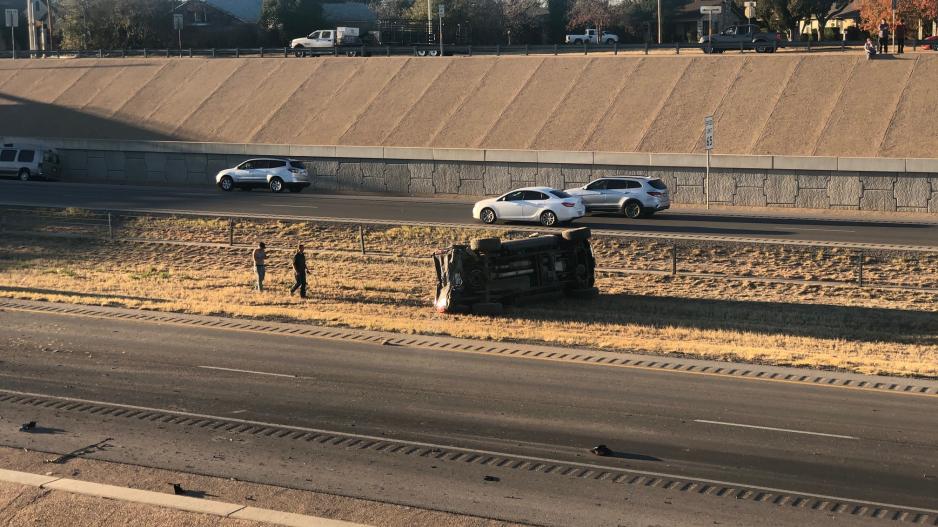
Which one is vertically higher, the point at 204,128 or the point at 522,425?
the point at 204,128

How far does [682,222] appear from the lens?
37219 millimetres

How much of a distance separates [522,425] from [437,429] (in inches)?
46.6

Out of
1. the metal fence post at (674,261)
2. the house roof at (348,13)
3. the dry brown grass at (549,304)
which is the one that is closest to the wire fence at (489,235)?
the metal fence post at (674,261)

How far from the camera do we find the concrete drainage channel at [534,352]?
1878 cm

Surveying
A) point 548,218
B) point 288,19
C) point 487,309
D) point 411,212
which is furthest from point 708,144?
point 288,19

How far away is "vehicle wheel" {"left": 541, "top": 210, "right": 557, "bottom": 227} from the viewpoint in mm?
36500

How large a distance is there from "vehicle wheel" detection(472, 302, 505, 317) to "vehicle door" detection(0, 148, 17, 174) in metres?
34.0

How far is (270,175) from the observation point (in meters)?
47.6

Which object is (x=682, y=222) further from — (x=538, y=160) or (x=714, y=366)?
(x=714, y=366)

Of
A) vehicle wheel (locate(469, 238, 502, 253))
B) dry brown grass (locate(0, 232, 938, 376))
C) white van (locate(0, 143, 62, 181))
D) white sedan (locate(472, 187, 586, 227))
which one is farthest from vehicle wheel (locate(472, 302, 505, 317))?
white van (locate(0, 143, 62, 181))

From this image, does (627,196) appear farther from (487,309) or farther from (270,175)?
(270,175)

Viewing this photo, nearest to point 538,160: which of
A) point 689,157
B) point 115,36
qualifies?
point 689,157

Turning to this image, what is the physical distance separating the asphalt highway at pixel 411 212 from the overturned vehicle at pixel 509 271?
6316 millimetres

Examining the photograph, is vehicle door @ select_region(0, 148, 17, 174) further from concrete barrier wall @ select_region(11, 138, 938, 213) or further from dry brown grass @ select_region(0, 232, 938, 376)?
dry brown grass @ select_region(0, 232, 938, 376)
